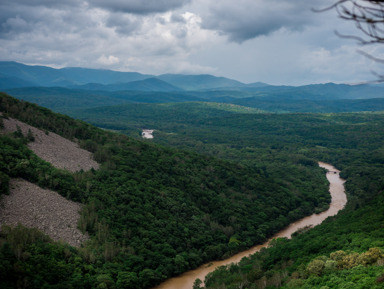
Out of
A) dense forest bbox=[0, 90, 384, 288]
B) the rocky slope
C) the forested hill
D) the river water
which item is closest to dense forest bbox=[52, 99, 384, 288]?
dense forest bbox=[0, 90, 384, 288]

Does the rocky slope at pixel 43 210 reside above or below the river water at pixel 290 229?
above

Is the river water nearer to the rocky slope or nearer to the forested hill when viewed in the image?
the forested hill

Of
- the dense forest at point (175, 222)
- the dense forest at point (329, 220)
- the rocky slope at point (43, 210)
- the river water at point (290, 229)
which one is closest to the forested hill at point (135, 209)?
the dense forest at point (175, 222)

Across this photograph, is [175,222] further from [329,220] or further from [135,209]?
[329,220]

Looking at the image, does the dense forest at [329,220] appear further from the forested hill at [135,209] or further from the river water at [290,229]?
the forested hill at [135,209]

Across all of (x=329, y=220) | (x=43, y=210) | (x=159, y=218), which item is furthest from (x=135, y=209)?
(x=329, y=220)

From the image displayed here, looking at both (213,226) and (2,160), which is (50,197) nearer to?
(2,160)
